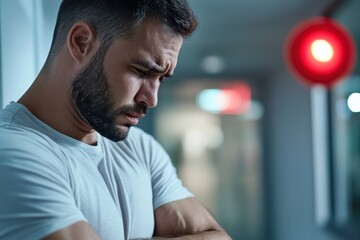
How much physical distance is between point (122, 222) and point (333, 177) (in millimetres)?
2823

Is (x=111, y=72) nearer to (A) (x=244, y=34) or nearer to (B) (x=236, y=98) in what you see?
(A) (x=244, y=34)

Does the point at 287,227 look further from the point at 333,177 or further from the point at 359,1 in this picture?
the point at 359,1

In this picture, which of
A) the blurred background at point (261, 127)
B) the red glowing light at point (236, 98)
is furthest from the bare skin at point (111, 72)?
the red glowing light at point (236, 98)

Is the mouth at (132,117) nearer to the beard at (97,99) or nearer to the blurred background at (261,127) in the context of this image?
the beard at (97,99)

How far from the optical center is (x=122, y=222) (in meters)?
0.92

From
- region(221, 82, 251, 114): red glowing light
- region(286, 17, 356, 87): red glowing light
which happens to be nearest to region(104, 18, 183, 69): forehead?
region(286, 17, 356, 87): red glowing light

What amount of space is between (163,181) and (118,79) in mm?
257

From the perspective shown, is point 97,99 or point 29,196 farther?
point 97,99

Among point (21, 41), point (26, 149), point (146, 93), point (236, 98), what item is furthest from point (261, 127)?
point (26, 149)

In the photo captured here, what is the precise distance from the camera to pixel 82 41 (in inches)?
36.2

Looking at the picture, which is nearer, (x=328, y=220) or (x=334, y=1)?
(x=334, y=1)

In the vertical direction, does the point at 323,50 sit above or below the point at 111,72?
above

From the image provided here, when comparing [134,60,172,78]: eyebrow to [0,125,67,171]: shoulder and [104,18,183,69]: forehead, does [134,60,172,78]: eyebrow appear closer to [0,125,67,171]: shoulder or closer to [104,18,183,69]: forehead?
[104,18,183,69]: forehead

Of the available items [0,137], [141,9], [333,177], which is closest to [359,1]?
[333,177]
